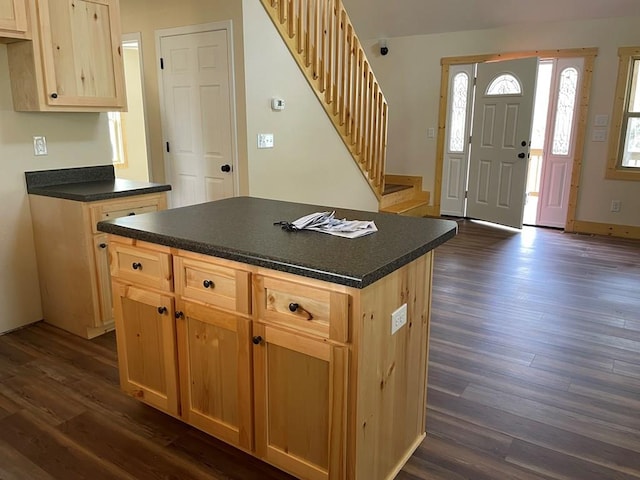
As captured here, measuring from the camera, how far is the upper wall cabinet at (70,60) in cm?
289

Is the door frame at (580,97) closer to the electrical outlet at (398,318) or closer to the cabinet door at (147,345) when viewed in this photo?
the electrical outlet at (398,318)

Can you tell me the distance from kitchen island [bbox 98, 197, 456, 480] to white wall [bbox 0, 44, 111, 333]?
1371 millimetres

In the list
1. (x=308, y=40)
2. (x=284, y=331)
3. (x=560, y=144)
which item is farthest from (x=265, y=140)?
(x=560, y=144)

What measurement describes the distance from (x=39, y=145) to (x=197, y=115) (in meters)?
1.46

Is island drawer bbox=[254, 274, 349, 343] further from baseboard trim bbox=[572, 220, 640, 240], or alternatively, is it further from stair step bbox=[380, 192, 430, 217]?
baseboard trim bbox=[572, 220, 640, 240]

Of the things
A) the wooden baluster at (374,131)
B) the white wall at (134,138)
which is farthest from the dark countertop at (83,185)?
the white wall at (134,138)

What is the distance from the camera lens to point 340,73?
4965 millimetres

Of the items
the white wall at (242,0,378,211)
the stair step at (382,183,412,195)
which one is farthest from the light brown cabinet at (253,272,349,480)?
the stair step at (382,183,412,195)

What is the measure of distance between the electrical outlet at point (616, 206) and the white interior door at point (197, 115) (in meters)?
4.62

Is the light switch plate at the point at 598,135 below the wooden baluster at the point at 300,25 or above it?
below

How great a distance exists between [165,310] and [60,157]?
6.14 ft

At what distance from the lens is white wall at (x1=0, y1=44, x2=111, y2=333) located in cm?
307

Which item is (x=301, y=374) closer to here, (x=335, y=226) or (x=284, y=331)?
(x=284, y=331)

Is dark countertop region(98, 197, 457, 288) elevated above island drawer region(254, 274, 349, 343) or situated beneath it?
elevated above
